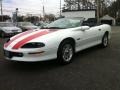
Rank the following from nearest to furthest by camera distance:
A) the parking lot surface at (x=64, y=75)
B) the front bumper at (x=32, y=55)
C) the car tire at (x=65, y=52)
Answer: the parking lot surface at (x=64, y=75) < the front bumper at (x=32, y=55) < the car tire at (x=65, y=52)

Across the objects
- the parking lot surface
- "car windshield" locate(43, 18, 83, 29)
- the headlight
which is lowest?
the parking lot surface

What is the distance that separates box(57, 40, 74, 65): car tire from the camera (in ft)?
15.0

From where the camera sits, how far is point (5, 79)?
12.6 ft

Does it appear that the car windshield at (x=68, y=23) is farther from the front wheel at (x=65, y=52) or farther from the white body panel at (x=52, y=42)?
the front wheel at (x=65, y=52)

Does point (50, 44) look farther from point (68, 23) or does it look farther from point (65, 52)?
point (68, 23)

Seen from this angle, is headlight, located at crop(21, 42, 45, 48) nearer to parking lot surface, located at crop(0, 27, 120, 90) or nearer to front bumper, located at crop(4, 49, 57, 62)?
front bumper, located at crop(4, 49, 57, 62)

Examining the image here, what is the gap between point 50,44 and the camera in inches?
169

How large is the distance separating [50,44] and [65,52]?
65 cm

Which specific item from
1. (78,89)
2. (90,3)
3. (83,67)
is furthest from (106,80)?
(90,3)

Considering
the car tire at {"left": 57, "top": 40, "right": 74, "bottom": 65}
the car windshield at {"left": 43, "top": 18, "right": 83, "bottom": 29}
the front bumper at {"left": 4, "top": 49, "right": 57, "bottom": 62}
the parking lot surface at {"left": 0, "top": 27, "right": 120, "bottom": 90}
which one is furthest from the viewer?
the car windshield at {"left": 43, "top": 18, "right": 83, "bottom": 29}

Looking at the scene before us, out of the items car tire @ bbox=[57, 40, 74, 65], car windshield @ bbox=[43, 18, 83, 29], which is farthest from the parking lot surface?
car windshield @ bbox=[43, 18, 83, 29]

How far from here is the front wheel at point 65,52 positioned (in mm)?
4580

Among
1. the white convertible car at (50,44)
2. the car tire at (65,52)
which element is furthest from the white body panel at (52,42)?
the car tire at (65,52)

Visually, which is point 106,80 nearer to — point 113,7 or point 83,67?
point 83,67
